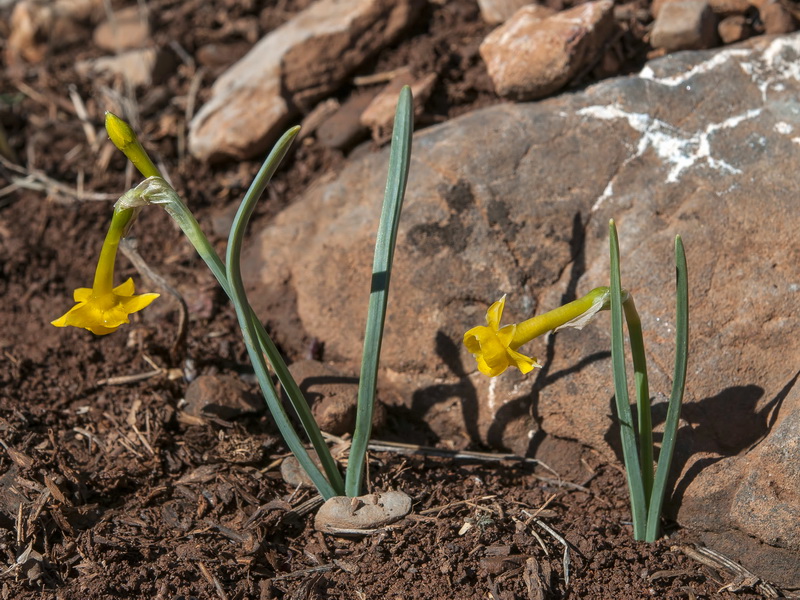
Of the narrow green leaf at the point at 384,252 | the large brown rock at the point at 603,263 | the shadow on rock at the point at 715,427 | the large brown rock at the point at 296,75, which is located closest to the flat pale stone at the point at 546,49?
the large brown rock at the point at 603,263

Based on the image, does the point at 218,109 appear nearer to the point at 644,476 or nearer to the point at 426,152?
the point at 426,152

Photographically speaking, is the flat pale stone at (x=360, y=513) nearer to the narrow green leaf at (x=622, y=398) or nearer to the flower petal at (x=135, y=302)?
the narrow green leaf at (x=622, y=398)

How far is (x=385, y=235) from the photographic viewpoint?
2080 millimetres

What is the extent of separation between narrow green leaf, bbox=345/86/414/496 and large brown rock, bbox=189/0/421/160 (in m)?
1.52

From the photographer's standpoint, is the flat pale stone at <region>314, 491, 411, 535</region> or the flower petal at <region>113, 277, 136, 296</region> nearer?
the flower petal at <region>113, 277, 136, 296</region>

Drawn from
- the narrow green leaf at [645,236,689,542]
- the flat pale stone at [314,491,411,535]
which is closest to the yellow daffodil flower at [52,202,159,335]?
the flat pale stone at [314,491,411,535]

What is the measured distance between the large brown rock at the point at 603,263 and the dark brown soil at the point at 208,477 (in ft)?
0.56

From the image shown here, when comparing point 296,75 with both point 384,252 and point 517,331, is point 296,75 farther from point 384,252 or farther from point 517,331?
point 517,331

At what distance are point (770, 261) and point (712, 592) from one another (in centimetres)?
104

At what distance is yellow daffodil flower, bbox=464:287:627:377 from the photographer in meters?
1.89

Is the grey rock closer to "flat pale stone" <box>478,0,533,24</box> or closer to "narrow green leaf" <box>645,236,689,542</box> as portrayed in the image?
"flat pale stone" <box>478,0,533,24</box>

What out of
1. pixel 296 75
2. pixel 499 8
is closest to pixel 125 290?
Answer: pixel 296 75

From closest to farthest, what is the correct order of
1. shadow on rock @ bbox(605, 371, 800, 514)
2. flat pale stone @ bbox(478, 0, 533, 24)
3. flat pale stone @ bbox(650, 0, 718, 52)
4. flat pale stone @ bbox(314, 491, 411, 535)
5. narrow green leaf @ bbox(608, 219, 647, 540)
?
narrow green leaf @ bbox(608, 219, 647, 540) < flat pale stone @ bbox(314, 491, 411, 535) < shadow on rock @ bbox(605, 371, 800, 514) < flat pale stone @ bbox(650, 0, 718, 52) < flat pale stone @ bbox(478, 0, 533, 24)

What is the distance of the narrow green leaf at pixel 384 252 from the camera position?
2.06 meters
